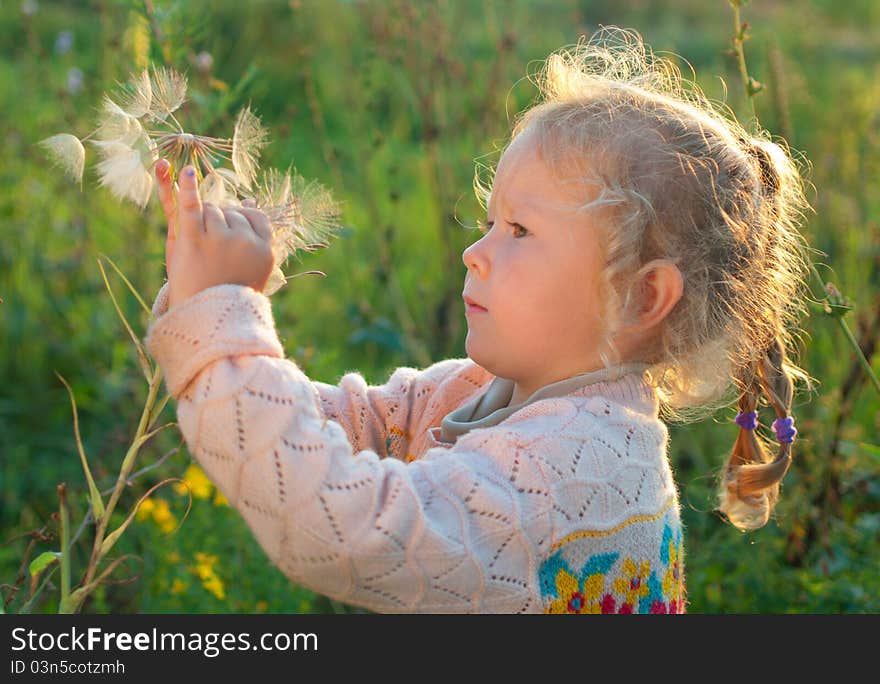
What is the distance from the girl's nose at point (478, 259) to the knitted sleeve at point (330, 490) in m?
0.33

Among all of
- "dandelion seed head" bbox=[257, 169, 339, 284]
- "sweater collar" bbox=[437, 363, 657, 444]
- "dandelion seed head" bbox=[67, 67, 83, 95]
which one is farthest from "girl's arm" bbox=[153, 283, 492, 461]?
"dandelion seed head" bbox=[67, 67, 83, 95]

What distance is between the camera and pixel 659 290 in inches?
71.4

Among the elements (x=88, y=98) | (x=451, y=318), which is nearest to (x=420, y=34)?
(x=451, y=318)

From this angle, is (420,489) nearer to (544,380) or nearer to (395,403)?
(544,380)

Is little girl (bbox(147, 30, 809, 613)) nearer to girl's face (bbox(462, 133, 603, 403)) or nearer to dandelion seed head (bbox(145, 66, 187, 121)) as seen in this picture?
girl's face (bbox(462, 133, 603, 403))

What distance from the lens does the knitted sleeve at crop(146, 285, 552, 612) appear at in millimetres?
1515

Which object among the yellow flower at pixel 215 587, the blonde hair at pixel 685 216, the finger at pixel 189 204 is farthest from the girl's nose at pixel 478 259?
the yellow flower at pixel 215 587

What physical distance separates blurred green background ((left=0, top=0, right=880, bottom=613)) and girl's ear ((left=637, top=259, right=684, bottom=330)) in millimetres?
457

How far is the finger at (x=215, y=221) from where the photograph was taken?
159 cm

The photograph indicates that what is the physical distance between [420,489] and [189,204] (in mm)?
513

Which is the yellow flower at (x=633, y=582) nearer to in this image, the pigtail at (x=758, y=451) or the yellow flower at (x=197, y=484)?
the pigtail at (x=758, y=451)

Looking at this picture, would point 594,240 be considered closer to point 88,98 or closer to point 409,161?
point 88,98

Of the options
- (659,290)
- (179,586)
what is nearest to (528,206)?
(659,290)

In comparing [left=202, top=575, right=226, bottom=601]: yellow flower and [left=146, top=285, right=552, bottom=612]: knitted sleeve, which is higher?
[left=146, top=285, right=552, bottom=612]: knitted sleeve
